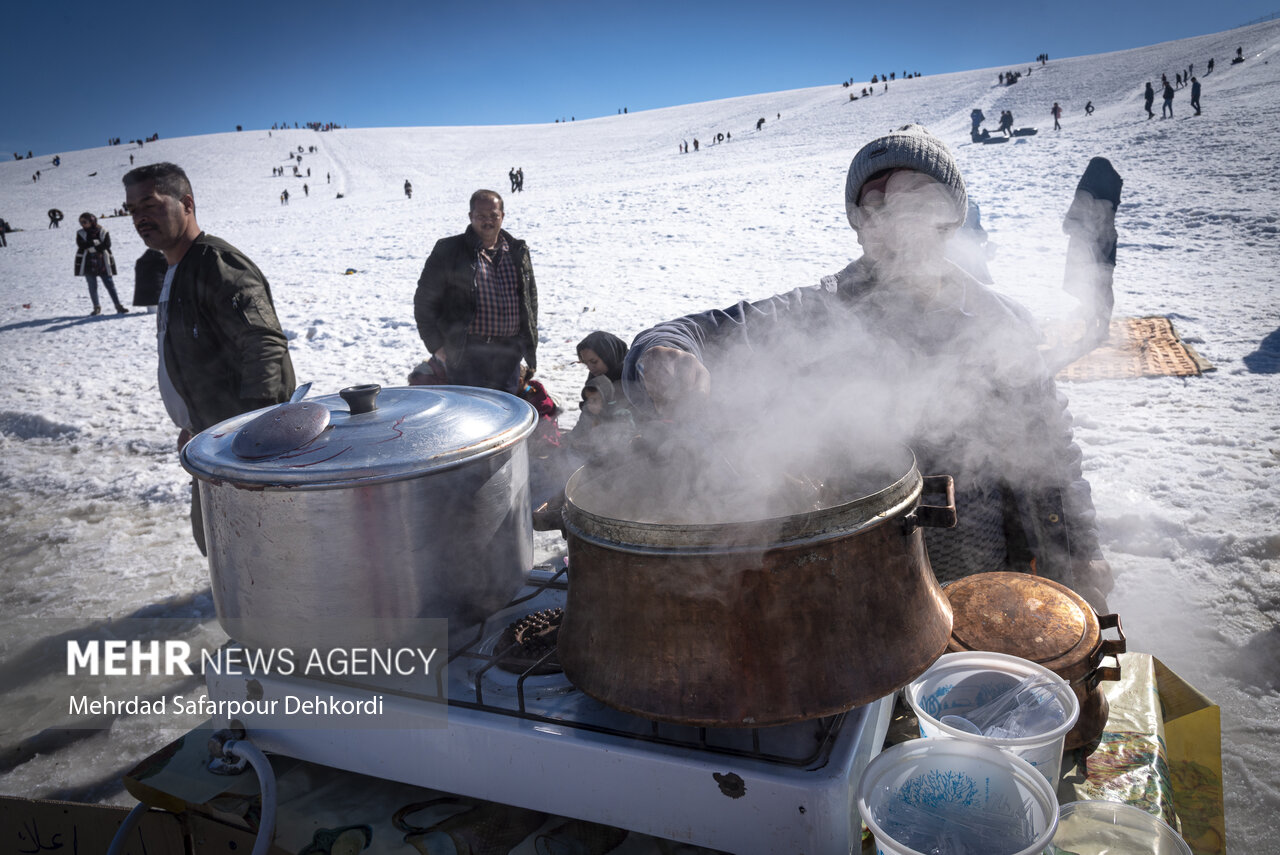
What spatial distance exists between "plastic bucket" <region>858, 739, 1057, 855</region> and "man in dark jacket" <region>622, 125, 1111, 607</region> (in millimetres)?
954

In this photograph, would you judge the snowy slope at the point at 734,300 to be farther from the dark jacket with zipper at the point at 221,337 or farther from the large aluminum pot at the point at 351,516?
the large aluminum pot at the point at 351,516

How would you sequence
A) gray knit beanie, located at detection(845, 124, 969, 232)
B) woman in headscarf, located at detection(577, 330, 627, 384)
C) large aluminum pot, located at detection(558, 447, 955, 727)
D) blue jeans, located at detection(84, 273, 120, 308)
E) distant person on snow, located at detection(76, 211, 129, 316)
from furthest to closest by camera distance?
blue jeans, located at detection(84, 273, 120, 308) → distant person on snow, located at detection(76, 211, 129, 316) → woman in headscarf, located at detection(577, 330, 627, 384) → gray knit beanie, located at detection(845, 124, 969, 232) → large aluminum pot, located at detection(558, 447, 955, 727)

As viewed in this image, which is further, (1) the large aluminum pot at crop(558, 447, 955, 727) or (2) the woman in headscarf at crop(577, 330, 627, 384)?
(2) the woman in headscarf at crop(577, 330, 627, 384)

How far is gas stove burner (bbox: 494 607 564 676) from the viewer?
1.49 m

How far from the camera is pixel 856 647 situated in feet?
3.79

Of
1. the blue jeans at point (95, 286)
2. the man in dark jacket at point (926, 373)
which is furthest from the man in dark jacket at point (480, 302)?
the blue jeans at point (95, 286)

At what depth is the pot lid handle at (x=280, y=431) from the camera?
1.39m

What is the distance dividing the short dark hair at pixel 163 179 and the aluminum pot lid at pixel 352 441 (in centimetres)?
196

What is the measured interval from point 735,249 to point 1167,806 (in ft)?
44.3

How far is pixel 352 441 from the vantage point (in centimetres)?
144

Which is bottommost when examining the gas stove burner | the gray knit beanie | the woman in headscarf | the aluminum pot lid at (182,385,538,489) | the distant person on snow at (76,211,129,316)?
the gas stove burner

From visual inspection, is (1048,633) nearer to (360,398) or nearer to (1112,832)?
(1112,832)

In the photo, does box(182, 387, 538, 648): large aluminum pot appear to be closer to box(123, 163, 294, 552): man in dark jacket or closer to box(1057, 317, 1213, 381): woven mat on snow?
box(123, 163, 294, 552): man in dark jacket

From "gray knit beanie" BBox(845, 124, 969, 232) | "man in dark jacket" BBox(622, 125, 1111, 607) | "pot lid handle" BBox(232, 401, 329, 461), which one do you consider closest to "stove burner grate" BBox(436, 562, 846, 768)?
"pot lid handle" BBox(232, 401, 329, 461)
